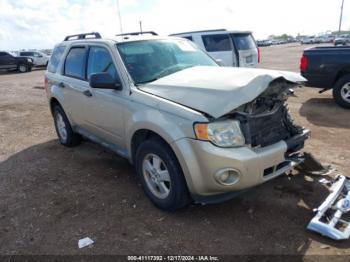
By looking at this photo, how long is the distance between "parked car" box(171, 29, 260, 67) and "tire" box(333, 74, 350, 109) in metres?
3.08

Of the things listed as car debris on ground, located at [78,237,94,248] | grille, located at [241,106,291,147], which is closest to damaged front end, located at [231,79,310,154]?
grille, located at [241,106,291,147]

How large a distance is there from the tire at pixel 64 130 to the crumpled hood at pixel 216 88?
2530 mm

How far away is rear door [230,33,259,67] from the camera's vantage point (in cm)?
1009

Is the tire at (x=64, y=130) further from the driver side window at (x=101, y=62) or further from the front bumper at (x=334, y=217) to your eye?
the front bumper at (x=334, y=217)

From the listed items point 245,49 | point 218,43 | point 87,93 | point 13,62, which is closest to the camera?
point 87,93

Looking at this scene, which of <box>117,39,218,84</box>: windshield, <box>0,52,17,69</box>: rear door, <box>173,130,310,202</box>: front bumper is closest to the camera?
<box>173,130,310,202</box>: front bumper

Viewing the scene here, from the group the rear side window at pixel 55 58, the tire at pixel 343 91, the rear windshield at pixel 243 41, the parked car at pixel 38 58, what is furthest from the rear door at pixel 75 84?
the parked car at pixel 38 58

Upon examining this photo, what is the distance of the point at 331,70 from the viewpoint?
777 centimetres

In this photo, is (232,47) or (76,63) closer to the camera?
(76,63)

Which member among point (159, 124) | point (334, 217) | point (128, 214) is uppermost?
point (159, 124)

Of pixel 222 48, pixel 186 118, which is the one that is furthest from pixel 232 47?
pixel 186 118

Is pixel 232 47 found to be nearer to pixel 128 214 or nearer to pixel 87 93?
pixel 87 93

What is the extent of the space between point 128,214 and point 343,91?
632 centimetres

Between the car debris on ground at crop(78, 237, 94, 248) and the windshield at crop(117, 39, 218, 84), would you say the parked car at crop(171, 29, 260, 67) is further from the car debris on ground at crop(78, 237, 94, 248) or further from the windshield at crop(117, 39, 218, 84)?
the car debris on ground at crop(78, 237, 94, 248)
